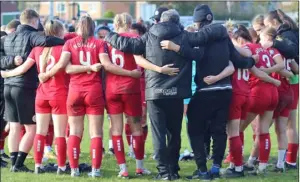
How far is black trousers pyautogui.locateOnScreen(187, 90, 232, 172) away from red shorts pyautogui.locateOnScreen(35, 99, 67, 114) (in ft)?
5.88

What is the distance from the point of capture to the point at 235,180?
871 centimetres

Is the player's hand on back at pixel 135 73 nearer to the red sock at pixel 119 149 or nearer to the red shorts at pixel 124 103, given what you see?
the red shorts at pixel 124 103

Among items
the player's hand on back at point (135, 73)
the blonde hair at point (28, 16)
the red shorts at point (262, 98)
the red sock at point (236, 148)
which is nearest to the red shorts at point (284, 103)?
the red shorts at point (262, 98)

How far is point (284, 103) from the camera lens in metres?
9.91

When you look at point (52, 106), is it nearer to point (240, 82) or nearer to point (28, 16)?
point (28, 16)

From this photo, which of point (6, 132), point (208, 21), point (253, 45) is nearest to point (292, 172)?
point (253, 45)

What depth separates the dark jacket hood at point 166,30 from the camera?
834cm

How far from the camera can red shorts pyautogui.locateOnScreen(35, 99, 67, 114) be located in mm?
8844

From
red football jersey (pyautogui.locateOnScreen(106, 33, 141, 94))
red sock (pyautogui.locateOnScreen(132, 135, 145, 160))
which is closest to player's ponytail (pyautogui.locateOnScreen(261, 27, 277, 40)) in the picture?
red football jersey (pyautogui.locateOnScreen(106, 33, 141, 94))

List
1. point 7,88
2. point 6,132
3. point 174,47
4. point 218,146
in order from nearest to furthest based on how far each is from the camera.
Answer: point 174,47, point 218,146, point 7,88, point 6,132

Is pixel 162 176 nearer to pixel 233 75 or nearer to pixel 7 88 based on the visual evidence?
pixel 233 75

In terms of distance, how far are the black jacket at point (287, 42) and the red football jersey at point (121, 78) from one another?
240 centimetres

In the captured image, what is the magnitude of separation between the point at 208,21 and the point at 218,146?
1.77 meters

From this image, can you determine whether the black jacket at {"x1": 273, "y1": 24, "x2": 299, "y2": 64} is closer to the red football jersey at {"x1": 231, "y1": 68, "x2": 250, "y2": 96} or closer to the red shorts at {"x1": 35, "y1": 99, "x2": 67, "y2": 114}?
the red football jersey at {"x1": 231, "y1": 68, "x2": 250, "y2": 96}
